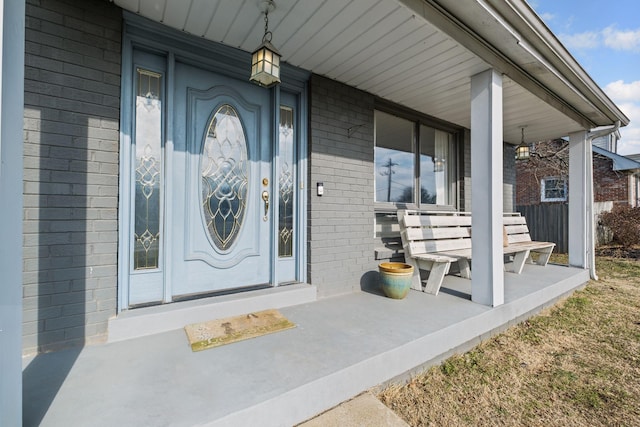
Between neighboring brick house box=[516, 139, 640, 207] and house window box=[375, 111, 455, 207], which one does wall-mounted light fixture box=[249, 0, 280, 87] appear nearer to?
house window box=[375, 111, 455, 207]

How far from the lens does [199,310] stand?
2.34 meters

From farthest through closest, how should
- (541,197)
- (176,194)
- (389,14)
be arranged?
(541,197)
(176,194)
(389,14)

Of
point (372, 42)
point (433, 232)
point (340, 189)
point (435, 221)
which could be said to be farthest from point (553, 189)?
point (372, 42)

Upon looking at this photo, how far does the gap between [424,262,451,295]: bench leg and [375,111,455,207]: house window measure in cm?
121

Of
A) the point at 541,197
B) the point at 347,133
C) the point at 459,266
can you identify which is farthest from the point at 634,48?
the point at 347,133

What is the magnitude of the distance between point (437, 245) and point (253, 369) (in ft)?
8.86

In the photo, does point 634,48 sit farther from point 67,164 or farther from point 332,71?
point 67,164

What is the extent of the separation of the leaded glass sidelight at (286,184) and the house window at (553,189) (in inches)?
521

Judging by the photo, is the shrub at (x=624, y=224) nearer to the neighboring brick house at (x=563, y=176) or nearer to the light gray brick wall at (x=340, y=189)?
the neighboring brick house at (x=563, y=176)

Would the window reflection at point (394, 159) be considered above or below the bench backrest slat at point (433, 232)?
above

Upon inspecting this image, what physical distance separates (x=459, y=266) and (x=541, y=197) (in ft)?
36.6

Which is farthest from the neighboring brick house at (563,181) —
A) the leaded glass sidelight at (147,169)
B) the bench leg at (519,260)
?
the leaded glass sidelight at (147,169)

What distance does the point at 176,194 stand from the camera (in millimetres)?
2449

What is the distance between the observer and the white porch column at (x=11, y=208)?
1.11 meters
